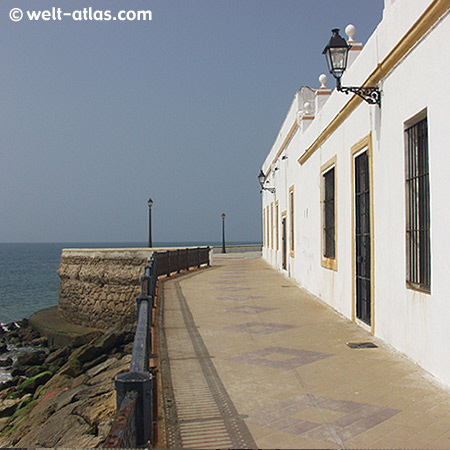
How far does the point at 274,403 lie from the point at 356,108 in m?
5.74

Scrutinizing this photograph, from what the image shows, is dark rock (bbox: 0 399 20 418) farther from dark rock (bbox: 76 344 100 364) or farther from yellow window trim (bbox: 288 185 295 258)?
yellow window trim (bbox: 288 185 295 258)

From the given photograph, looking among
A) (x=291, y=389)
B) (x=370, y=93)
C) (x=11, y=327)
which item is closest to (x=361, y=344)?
(x=291, y=389)

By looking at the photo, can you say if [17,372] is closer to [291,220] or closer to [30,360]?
[30,360]

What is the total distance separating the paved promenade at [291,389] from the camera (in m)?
4.03

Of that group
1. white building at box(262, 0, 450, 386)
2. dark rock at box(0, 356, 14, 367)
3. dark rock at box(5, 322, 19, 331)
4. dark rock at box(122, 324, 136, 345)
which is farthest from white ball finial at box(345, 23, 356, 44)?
dark rock at box(5, 322, 19, 331)

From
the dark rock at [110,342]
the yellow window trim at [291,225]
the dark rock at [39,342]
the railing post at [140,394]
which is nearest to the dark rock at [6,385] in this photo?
the dark rock at [110,342]

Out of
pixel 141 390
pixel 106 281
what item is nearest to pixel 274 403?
pixel 141 390

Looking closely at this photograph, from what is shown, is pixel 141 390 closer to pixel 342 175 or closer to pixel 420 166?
pixel 420 166

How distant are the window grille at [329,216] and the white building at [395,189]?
0.02m

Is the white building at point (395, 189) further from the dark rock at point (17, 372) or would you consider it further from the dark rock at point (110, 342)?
the dark rock at point (17, 372)

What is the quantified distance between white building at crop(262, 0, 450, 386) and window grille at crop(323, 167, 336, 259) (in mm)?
24

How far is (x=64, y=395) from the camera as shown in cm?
891

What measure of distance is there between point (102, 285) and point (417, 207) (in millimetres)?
18001

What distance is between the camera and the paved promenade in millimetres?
4027
